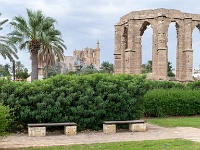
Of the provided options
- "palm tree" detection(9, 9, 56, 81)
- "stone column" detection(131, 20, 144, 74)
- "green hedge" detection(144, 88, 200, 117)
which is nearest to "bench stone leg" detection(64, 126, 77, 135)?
"green hedge" detection(144, 88, 200, 117)

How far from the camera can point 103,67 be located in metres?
104

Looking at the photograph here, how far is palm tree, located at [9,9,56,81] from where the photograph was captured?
2580cm

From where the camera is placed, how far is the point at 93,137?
1048 centimetres

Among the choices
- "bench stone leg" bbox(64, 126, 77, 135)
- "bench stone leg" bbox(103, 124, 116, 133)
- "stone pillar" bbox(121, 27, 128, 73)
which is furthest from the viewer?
"stone pillar" bbox(121, 27, 128, 73)

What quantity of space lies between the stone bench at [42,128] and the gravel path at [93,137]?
20 centimetres

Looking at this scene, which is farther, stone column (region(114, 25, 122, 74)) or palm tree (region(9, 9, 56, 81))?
stone column (region(114, 25, 122, 74))

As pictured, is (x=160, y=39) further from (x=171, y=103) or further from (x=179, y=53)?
(x=171, y=103)

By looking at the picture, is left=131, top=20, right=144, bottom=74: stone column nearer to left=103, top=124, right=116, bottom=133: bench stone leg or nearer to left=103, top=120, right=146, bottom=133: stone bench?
left=103, top=120, right=146, bottom=133: stone bench

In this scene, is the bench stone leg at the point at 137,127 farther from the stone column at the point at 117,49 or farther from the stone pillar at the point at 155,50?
the stone column at the point at 117,49

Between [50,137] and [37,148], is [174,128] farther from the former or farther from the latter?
[37,148]

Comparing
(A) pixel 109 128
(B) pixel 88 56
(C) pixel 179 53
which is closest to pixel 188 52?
(C) pixel 179 53

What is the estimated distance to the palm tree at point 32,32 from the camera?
25.8 metres

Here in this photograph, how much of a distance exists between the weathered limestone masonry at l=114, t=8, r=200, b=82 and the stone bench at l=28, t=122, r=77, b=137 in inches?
1068

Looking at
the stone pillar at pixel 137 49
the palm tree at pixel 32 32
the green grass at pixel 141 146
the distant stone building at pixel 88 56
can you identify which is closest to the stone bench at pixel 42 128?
the green grass at pixel 141 146
